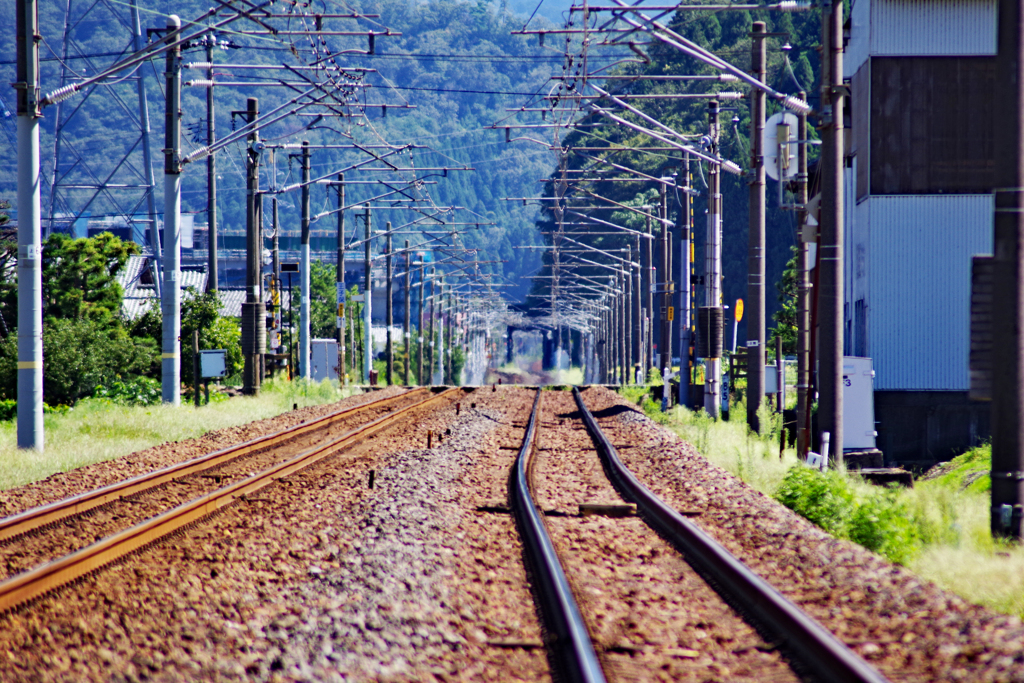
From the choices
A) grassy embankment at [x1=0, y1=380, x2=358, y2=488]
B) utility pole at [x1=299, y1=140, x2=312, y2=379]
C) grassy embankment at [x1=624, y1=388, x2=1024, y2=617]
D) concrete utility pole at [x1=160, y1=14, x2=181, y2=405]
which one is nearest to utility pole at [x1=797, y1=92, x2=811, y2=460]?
grassy embankment at [x1=624, y1=388, x2=1024, y2=617]

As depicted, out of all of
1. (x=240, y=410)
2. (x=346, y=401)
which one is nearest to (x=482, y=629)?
(x=240, y=410)

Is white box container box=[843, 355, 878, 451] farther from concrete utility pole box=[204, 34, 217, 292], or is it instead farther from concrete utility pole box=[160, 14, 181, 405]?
concrete utility pole box=[204, 34, 217, 292]

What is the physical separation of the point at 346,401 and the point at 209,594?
29.8 metres

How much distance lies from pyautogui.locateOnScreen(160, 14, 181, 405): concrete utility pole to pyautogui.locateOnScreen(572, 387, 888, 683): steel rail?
642 inches

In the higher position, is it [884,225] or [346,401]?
[884,225]

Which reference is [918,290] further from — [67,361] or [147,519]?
[147,519]

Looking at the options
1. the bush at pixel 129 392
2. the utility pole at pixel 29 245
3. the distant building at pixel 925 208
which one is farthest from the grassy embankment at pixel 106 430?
the distant building at pixel 925 208

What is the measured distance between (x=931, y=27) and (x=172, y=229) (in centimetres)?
2134

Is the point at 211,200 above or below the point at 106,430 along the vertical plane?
above

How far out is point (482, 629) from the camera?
25.1 ft

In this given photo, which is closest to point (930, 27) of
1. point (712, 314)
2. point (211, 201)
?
point (712, 314)

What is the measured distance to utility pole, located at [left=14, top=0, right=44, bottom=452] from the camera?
1875cm

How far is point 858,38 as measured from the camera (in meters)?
35.6

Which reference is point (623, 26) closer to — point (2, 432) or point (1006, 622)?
point (2, 432)
